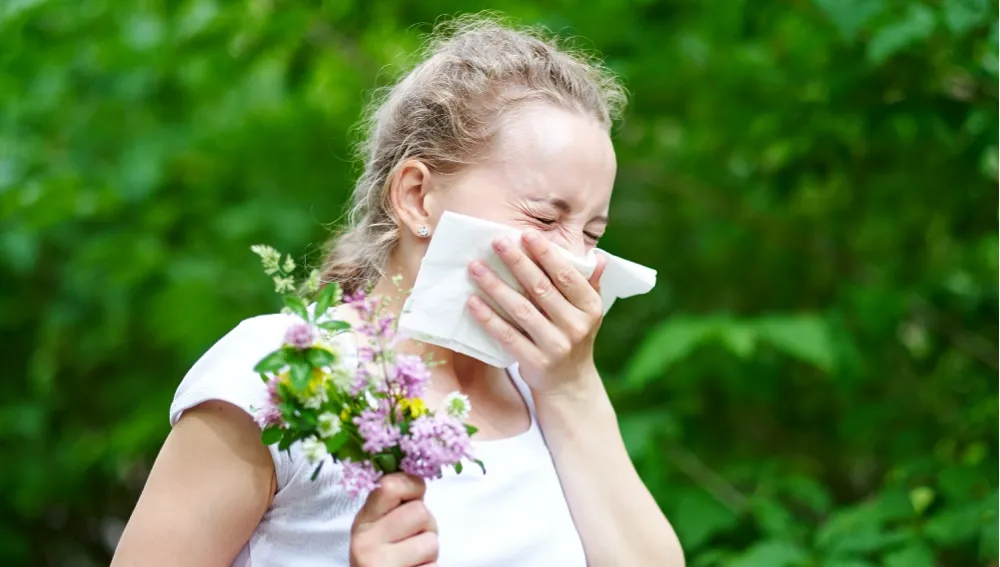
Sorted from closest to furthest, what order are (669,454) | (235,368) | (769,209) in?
(235,368)
(669,454)
(769,209)

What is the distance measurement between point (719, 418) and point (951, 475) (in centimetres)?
93

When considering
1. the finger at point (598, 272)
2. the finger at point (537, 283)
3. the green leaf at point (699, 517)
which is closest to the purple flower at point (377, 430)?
the finger at point (537, 283)

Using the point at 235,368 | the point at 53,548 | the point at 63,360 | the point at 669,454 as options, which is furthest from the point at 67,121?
the point at 235,368

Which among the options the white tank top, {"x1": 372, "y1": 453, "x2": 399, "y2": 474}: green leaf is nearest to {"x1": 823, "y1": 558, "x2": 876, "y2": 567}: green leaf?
the white tank top

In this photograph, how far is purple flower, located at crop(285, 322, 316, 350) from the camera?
1002 millimetres

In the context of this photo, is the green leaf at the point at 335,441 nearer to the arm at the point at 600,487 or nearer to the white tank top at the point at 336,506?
the white tank top at the point at 336,506

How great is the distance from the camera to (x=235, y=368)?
1225mm

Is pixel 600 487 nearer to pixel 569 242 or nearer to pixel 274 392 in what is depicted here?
pixel 569 242

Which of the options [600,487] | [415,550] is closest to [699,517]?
[600,487]

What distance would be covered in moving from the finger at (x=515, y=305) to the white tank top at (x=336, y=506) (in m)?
0.17

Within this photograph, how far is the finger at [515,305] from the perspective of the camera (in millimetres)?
1329

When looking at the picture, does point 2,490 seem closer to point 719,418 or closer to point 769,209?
point 719,418

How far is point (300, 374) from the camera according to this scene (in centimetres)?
99

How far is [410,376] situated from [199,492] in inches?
13.0
